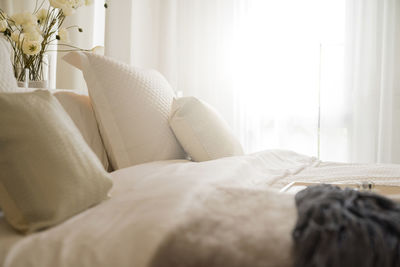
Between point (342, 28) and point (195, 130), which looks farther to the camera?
point (342, 28)

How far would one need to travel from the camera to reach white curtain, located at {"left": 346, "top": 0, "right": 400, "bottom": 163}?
3.66 m

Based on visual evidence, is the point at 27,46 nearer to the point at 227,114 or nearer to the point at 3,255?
the point at 3,255

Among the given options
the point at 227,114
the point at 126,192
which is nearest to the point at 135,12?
the point at 227,114

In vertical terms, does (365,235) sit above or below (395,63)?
below

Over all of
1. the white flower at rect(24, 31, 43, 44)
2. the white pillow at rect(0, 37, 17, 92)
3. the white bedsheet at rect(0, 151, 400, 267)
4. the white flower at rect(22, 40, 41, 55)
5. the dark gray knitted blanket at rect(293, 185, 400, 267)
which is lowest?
the white bedsheet at rect(0, 151, 400, 267)

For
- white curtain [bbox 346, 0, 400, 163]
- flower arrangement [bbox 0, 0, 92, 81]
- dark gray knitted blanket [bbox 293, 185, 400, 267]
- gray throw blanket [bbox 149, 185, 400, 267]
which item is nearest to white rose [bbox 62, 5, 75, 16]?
flower arrangement [bbox 0, 0, 92, 81]

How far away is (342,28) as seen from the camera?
385 cm

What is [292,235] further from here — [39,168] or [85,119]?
[85,119]

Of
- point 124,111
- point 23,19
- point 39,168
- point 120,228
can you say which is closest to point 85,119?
point 124,111

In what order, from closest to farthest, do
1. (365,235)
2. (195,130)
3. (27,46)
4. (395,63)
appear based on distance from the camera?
(365,235) → (27,46) → (195,130) → (395,63)

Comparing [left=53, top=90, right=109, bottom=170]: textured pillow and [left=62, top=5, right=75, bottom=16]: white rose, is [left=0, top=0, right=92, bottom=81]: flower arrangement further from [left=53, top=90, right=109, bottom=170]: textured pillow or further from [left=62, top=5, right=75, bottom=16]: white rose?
[left=53, top=90, right=109, bottom=170]: textured pillow

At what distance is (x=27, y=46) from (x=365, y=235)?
156 cm

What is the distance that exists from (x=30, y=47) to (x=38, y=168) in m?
1.05

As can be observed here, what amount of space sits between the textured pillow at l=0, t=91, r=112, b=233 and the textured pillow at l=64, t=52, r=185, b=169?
2.25 ft
